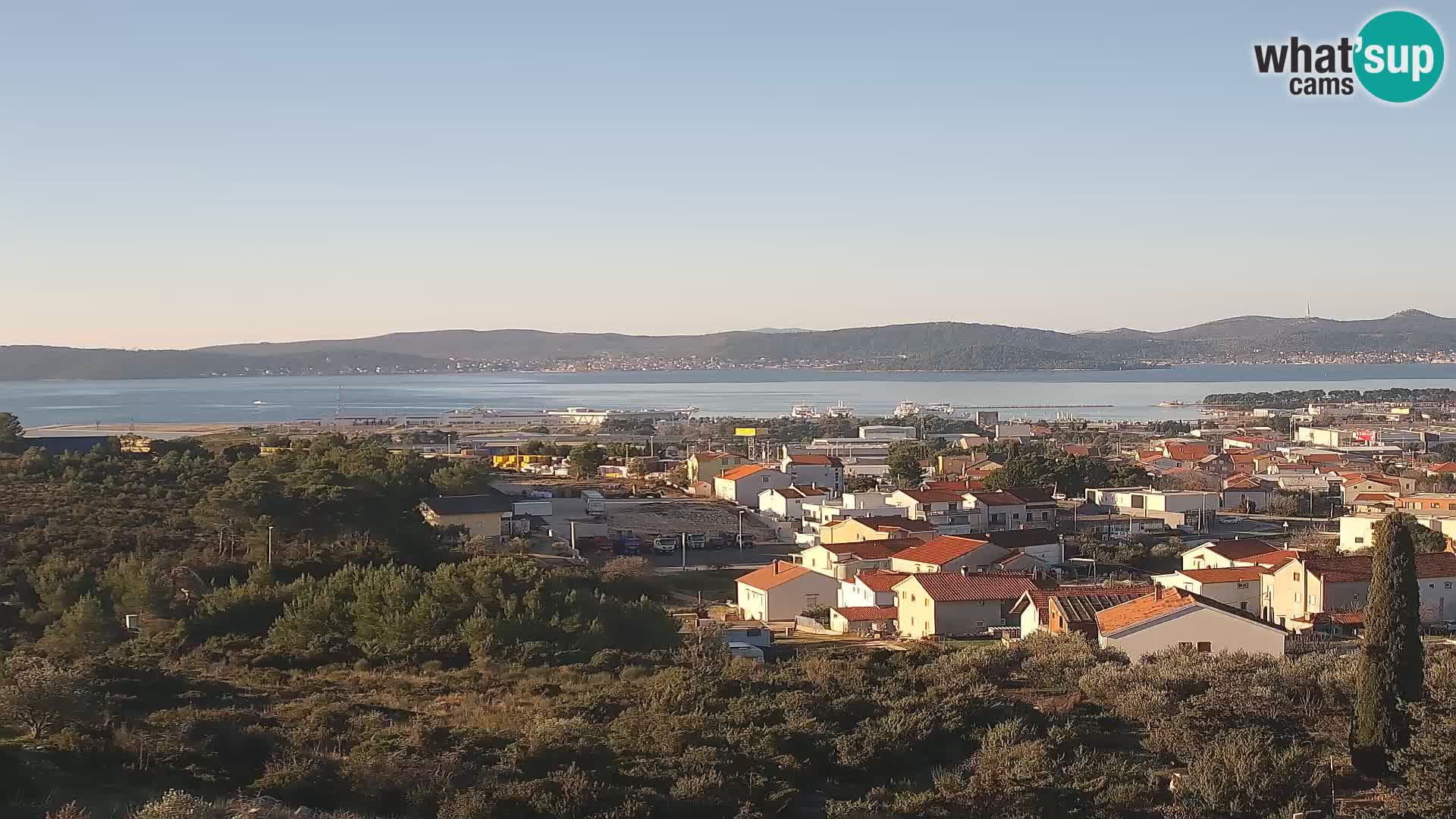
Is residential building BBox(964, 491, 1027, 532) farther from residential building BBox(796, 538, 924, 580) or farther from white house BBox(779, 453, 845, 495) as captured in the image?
white house BBox(779, 453, 845, 495)

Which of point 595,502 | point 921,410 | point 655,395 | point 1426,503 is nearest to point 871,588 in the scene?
point 595,502

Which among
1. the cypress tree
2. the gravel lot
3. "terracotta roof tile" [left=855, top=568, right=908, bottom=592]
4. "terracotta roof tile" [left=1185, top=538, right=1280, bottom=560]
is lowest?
the gravel lot

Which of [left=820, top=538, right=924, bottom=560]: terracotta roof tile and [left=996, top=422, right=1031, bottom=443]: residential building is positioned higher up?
[left=820, top=538, right=924, bottom=560]: terracotta roof tile

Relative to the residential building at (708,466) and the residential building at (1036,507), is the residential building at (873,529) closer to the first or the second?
the residential building at (1036,507)

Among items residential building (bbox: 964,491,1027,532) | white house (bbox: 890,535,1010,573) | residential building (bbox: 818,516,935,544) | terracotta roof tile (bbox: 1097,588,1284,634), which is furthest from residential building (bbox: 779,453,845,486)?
terracotta roof tile (bbox: 1097,588,1284,634)

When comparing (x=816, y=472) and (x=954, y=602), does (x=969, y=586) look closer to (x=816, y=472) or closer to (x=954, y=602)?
(x=954, y=602)

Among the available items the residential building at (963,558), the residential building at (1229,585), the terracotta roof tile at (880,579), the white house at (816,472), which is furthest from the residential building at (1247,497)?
the terracotta roof tile at (880,579)
